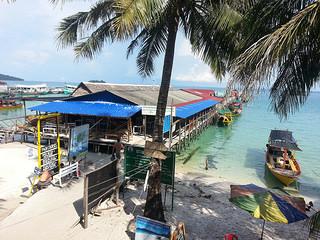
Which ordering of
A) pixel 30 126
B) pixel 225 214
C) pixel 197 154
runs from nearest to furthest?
pixel 225 214 → pixel 30 126 → pixel 197 154

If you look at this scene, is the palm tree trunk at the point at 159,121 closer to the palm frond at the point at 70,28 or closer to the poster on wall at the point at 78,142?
the palm frond at the point at 70,28

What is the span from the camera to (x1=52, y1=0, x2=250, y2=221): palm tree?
22.0 ft

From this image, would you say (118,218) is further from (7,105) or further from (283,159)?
(7,105)

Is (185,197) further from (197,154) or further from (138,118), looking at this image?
(197,154)

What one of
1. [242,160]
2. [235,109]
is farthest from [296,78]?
[235,109]

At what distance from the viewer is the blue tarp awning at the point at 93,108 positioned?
18.1m

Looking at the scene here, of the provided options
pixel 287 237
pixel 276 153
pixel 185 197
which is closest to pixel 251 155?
pixel 276 153

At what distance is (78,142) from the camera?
517 inches

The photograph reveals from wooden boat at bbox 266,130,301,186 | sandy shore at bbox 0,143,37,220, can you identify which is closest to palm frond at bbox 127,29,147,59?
sandy shore at bbox 0,143,37,220

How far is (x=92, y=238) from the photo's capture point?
786 centimetres

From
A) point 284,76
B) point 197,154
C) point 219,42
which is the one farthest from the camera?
point 197,154

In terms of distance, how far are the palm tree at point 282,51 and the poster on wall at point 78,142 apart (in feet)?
29.1

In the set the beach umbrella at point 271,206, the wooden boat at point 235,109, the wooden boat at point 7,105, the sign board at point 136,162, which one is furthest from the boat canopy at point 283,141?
the wooden boat at point 7,105

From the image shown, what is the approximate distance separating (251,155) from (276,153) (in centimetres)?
401
